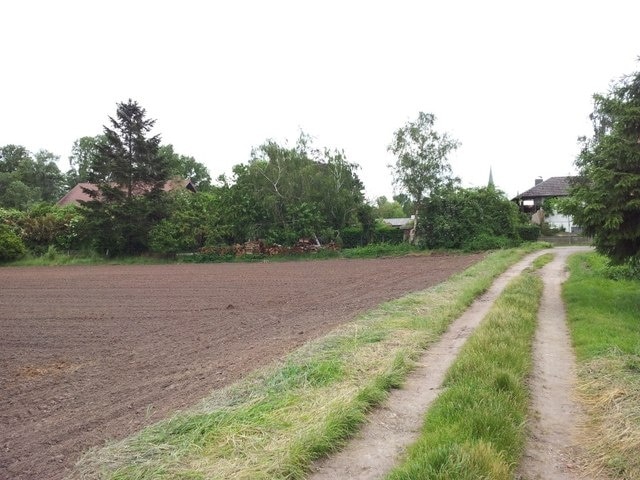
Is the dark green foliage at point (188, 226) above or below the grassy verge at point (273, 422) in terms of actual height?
above

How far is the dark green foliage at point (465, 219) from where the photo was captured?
41.8 metres

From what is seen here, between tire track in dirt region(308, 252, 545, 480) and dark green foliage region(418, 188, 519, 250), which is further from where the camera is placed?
dark green foliage region(418, 188, 519, 250)

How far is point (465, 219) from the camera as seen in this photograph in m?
41.9

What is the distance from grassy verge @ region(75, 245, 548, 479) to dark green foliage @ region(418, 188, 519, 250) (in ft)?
116

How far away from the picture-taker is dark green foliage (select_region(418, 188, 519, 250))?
41.8 metres

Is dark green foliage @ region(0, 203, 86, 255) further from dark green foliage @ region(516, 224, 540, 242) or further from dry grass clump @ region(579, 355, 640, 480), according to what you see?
dry grass clump @ region(579, 355, 640, 480)

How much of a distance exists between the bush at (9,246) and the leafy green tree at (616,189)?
159ft

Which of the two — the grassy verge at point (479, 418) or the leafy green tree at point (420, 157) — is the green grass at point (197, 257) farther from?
the grassy verge at point (479, 418)

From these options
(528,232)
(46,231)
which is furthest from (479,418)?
(46,231)

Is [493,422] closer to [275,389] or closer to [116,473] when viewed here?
[275,389]

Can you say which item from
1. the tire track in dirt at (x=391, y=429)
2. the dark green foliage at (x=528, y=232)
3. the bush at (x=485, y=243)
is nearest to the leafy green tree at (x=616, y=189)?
the tire track in dirt at (x=391, y=429)

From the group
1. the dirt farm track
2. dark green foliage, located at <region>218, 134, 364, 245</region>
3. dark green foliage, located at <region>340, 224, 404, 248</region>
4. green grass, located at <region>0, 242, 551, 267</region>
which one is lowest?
the dirt farm track

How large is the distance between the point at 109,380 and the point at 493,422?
596 centimetres

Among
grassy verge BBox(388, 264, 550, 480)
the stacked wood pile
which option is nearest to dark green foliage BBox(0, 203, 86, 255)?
the stacked wood pile
